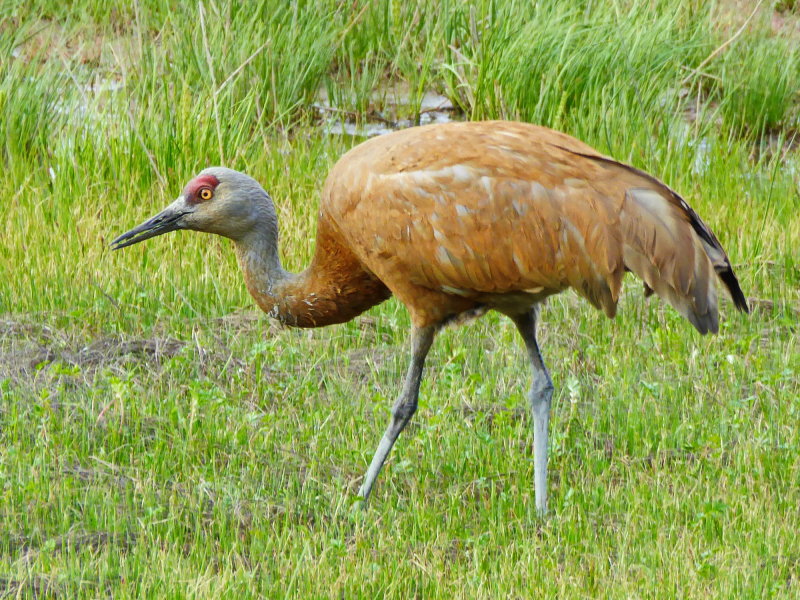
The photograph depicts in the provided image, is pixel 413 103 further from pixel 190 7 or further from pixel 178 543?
pixel 178 543

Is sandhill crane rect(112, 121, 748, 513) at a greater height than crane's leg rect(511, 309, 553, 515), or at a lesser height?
greater

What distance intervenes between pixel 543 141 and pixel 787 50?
17.3 ft

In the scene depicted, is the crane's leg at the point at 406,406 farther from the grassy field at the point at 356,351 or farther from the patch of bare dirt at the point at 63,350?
the patch of bare dirt at the point at 63,350

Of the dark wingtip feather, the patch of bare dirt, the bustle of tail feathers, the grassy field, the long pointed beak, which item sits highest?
the bustle of tail feathers

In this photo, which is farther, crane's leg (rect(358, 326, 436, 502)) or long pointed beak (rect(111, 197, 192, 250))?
long pointed beak (rect(111, 197, 192, 250))

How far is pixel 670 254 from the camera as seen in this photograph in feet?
13.8

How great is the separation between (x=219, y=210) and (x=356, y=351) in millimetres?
1287

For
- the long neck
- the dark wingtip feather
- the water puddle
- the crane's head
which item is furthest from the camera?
the water puddle

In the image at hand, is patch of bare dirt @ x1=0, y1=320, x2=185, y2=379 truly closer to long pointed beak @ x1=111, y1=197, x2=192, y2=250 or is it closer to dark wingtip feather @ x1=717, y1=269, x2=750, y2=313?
long pointed beak @ x1=111, y1=197, x2=192, y2=250

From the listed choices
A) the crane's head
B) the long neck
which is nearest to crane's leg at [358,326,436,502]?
the long neck

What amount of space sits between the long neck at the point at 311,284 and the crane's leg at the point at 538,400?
591mm

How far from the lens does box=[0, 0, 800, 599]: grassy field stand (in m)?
4.23

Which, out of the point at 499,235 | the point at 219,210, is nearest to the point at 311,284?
the point at 219,210

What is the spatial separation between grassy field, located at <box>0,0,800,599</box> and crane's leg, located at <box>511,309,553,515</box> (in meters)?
0.11
